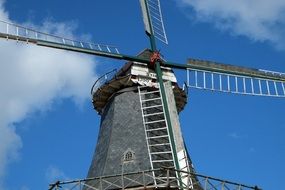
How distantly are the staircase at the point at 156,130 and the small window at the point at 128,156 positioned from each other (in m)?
0.67

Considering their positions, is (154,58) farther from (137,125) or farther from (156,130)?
(156,130)

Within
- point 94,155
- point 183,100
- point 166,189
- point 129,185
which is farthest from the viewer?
point 183,100

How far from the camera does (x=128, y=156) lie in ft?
69.2

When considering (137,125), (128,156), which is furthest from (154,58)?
(128,156)

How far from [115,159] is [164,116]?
7.98 ft

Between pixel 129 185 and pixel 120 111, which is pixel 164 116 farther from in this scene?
pixel 129 185

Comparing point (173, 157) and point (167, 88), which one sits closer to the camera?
point (173, 157)

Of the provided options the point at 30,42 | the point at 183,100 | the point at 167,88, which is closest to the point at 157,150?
the point at 167,88

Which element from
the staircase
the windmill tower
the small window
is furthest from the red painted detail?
the small window

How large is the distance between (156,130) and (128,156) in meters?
1.46

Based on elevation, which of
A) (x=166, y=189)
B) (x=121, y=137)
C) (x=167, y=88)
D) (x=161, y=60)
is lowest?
(x=166, y=189)

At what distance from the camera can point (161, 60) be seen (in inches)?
923

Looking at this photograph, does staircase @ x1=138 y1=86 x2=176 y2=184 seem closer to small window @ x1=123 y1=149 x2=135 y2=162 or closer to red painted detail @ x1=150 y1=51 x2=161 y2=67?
small window @ x1=123 y1=149 x2=135 y2=162

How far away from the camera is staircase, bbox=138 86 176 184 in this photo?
20656mm
